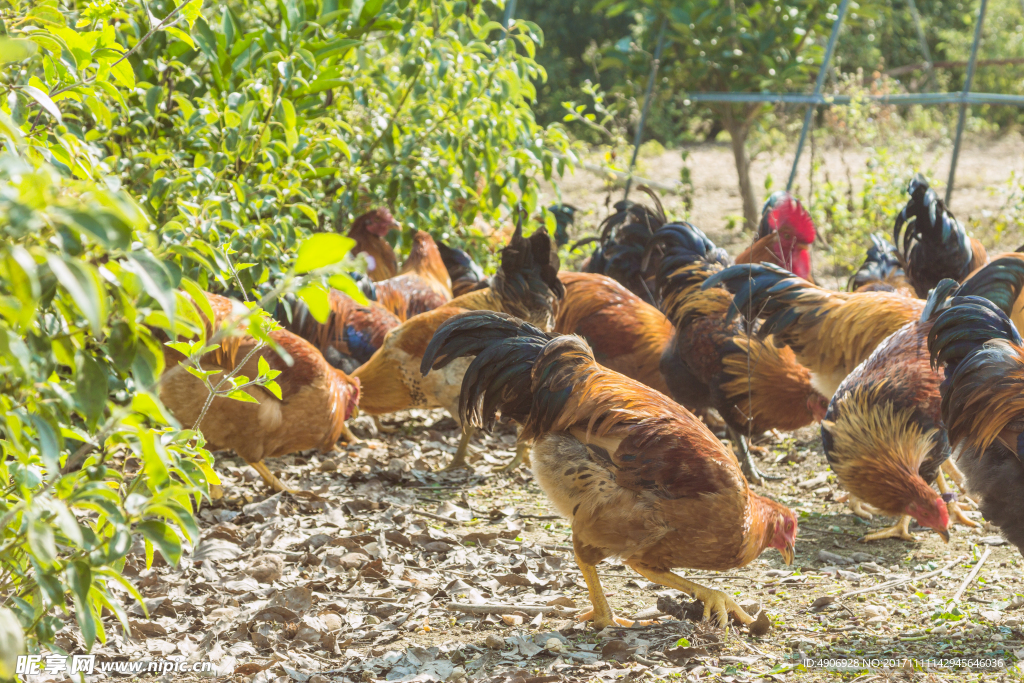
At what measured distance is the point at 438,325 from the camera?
550cm

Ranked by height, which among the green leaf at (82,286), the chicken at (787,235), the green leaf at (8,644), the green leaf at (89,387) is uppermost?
the green leaf at (82,286)

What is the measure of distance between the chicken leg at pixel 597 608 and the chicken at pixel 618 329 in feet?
8.06

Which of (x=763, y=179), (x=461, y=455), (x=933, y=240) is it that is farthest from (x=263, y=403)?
(x=763, y=179)

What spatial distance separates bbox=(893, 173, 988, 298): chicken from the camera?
599 centimetres

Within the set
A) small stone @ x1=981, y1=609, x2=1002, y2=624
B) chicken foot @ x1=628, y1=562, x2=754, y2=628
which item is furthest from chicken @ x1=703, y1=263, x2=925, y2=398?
chicken foot @ x1=628, y1=562, x2=754, y2=628

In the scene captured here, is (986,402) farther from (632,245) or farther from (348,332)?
(348,332)

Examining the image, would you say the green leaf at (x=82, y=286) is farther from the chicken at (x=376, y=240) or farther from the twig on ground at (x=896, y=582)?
the chicken at (x=376, y=240)

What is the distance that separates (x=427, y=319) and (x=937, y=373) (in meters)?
3.02

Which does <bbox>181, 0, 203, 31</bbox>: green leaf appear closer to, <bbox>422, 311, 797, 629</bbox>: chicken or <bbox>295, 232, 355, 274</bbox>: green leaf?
<bbox>295, 232, 355, 274</bbox>: green leaf

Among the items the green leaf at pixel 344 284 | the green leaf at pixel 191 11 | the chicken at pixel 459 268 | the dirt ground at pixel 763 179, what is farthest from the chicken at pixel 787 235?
the green leaf at pixel 344 284

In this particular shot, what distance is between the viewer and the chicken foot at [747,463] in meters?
5.52

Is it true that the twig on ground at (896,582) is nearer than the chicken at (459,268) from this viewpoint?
Yes

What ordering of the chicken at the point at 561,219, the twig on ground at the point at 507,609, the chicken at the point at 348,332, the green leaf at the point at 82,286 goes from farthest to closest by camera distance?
1. the chicken at the point at 561,219
2. the chicken at the point at 348,332
3. the twig on ground at the point at 507,609
4. the green leaf at the point at 82,286

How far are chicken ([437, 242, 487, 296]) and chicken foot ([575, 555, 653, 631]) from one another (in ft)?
12.7
